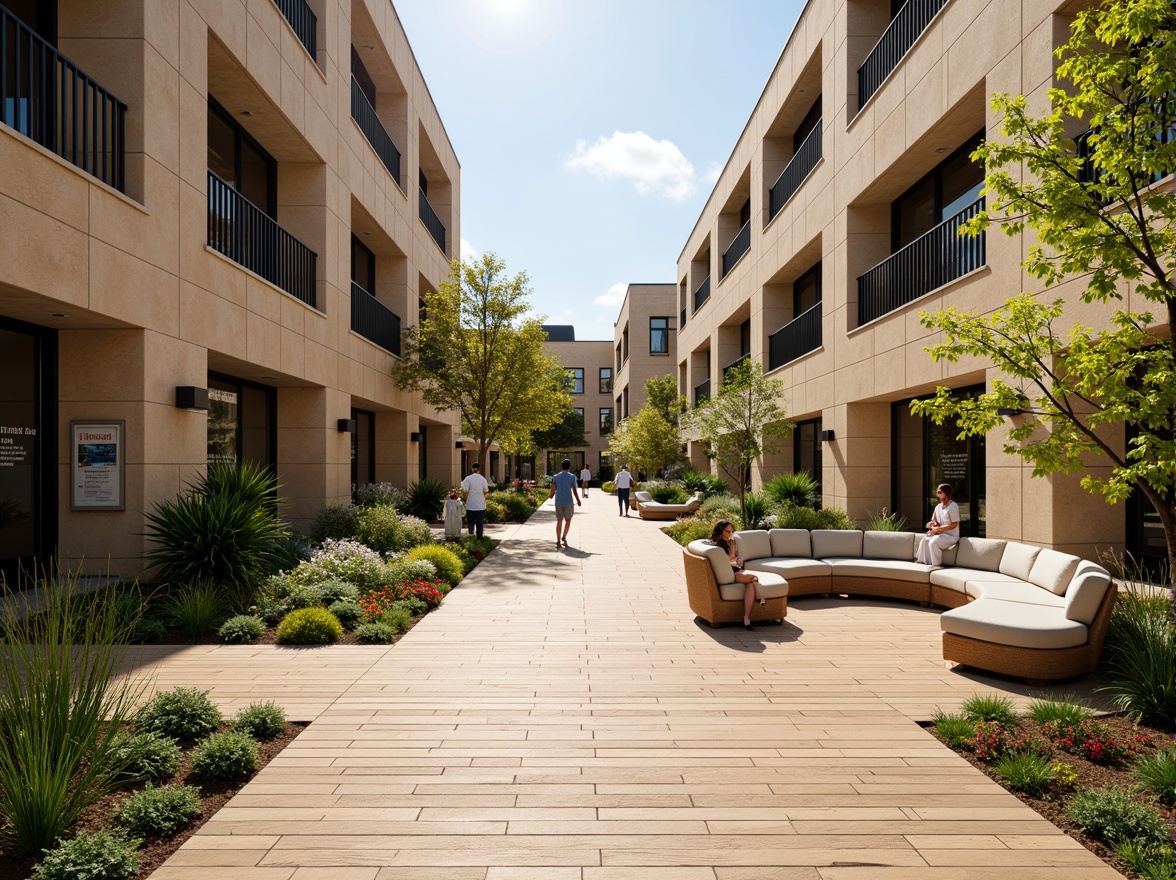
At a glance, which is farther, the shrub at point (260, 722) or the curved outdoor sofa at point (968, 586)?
the curved outdoor sofa at point (968, 586)

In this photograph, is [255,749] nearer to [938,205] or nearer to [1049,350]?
[1049,350]

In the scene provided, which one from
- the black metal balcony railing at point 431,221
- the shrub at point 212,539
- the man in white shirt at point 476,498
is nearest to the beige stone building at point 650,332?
the black metal balcony railing at point 431,221

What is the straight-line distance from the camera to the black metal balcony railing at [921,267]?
11406mm

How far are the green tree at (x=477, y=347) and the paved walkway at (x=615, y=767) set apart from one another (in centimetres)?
1318

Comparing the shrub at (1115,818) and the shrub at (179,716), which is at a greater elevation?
the shrub at (179,716)

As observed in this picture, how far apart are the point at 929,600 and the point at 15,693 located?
9690 millimetres

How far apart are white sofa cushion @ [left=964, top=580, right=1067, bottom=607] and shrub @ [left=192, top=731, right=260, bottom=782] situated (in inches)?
280

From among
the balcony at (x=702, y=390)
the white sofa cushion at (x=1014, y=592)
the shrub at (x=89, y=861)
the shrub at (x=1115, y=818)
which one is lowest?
the shrub at (x=1115, y=818)

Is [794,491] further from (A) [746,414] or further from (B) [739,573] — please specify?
(B) [739,573]

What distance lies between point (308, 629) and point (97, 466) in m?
3.66

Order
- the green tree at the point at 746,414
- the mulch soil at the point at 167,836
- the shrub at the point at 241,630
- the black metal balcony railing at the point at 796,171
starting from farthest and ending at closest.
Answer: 1. the black metal balcony railing at the point at 796,171
2. the green tree at the point at 746,414
3. the shrub at the point at 241,630
4. the mulch soil at the point at 167,836

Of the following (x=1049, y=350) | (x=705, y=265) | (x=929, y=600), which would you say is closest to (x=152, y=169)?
(x=1049, y=350)

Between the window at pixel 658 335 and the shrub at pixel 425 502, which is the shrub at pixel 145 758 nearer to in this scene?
the shrub at pixel 425 502

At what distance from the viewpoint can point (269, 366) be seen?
11906 mm
